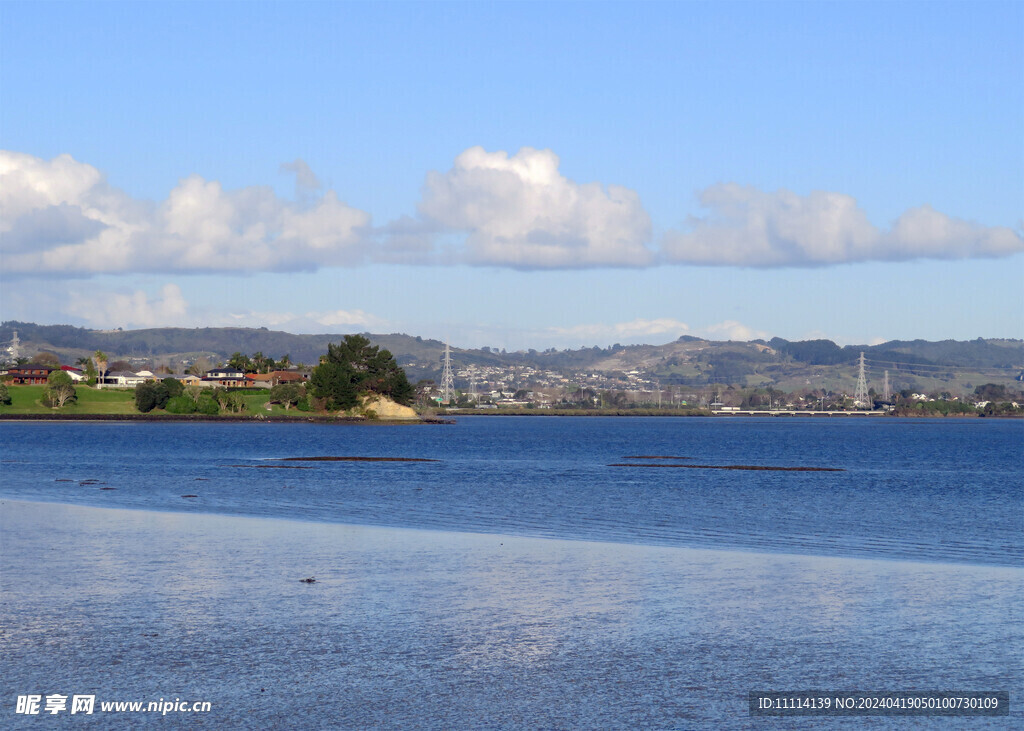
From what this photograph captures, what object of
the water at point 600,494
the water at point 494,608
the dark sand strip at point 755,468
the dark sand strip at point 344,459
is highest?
the water at point 494,608

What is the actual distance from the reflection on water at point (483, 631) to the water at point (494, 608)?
0.22 ft

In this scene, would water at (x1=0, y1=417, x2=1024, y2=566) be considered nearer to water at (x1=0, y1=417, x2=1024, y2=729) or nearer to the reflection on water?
water at (x1=0, y1=417, x2=1024, y2=729)

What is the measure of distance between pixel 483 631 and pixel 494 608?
2.23 m

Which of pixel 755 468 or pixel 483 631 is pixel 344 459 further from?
pixel 483 631

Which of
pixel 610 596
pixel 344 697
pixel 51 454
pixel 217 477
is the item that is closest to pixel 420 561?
A: pixel 610 596

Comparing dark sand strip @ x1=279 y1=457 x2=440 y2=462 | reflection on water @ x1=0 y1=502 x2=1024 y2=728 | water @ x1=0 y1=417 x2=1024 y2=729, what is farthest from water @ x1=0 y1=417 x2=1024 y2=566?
reflection on water @ x1=0 y1=502 x2=1024 y2=728

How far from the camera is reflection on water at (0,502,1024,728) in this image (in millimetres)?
14383

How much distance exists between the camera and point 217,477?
220 ft

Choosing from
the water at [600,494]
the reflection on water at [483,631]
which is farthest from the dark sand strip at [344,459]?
the reflection on water at [483,631]

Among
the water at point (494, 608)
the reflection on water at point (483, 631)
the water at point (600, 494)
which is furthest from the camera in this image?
the water at point (600, 494)

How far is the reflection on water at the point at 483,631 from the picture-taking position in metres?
14.4

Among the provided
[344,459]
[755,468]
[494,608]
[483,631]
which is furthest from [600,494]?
[483,631]

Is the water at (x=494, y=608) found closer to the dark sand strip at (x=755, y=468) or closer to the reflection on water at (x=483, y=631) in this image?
the reflection on water at (x=483, y=631)

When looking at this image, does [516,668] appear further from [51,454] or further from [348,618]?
[51,454]
